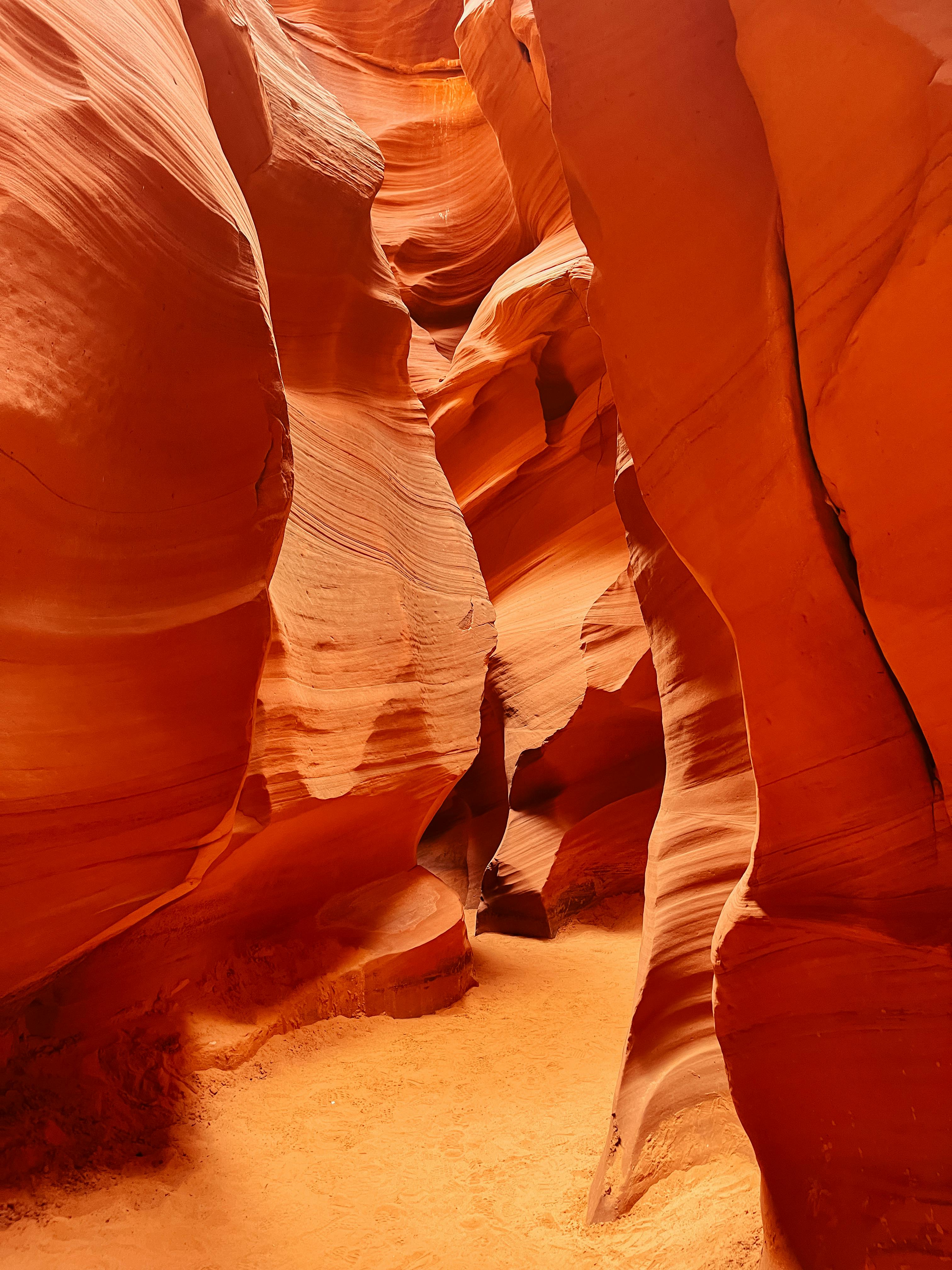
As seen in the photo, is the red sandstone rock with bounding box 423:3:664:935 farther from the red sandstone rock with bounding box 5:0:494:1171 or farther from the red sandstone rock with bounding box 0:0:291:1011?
the red sandstone rock with bounding box 0:0:291:1011

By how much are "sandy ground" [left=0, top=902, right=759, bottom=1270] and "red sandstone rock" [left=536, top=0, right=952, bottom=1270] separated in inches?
20.7

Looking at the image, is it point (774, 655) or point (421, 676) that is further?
point (421, 676)

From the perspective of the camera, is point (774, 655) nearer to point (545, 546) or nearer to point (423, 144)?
point (545, 546)

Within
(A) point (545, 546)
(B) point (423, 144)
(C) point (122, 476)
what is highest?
(B) point (423, 144)

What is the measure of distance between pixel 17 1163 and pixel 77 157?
11.2ft

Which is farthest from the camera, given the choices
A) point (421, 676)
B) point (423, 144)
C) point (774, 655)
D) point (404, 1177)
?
point (423, 144)

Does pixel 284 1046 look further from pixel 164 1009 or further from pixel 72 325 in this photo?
pixel 72 325

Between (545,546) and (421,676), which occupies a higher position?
(545,546)

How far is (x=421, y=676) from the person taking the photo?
5.72 m

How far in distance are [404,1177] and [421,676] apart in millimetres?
2895

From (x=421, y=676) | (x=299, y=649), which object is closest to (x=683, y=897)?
(x=299, y=649)

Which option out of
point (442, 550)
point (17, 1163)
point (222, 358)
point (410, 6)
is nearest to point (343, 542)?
point (442, 550)

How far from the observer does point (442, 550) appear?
6.41 metres

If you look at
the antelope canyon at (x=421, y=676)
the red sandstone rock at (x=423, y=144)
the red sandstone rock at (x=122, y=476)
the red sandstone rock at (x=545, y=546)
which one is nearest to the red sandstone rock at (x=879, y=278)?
the antelope canyon at (x=421, y=676)
